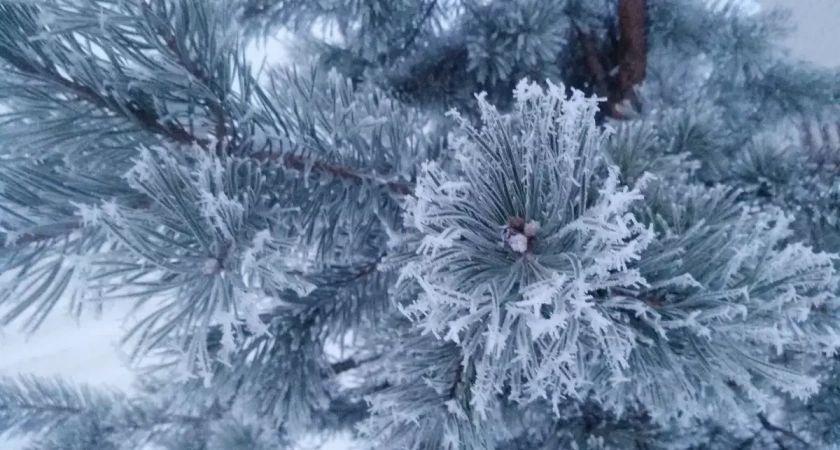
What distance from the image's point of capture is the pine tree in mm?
343

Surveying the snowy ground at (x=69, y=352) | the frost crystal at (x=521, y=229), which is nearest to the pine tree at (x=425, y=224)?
the frost crystal at (x=521, y=229)

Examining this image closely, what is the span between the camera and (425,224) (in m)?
0.34

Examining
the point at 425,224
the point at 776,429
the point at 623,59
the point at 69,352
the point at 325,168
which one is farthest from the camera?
the point at 69,352

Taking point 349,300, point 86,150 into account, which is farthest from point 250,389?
point 86,150

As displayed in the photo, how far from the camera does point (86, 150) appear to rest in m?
0.40

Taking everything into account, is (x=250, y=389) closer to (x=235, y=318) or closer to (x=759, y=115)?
(x=235, y=318)

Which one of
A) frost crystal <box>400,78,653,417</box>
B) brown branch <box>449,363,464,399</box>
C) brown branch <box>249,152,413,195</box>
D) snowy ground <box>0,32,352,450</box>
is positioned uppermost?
snowy ground <box>0,32,352,450</box>

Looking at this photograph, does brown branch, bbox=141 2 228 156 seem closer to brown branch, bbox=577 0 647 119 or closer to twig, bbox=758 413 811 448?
brown branch, bbox=577 0 647 119

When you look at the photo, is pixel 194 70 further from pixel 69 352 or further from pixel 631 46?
pixel 69 352

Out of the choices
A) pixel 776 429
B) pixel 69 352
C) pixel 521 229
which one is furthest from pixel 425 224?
pixel 69 352

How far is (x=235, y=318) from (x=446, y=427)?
16 centimetres

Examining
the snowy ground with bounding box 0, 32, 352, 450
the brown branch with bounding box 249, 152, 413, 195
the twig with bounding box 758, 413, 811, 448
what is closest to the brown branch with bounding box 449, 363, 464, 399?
the brown branch with bounding box 249, 152, 413, 195

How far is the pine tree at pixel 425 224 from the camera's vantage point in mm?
343

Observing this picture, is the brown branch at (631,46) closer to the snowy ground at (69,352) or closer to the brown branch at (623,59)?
the brown branch at (623,59)
